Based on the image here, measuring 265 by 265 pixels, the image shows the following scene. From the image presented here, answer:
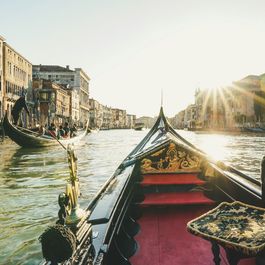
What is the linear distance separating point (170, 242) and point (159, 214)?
1.74ft

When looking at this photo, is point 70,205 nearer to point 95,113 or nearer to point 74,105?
point 74,105

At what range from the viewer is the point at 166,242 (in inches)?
83.4

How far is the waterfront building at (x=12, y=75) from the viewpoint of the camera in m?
22.7

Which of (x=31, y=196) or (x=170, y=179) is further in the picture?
(x=31, y=196)

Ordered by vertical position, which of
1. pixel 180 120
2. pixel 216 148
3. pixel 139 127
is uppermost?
pixel 180 120

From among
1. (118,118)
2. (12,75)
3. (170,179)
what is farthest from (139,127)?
(170,179)

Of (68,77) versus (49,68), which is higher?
(49,68)

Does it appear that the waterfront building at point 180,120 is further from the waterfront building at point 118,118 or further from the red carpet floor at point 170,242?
the red carpet floor at point 170,242

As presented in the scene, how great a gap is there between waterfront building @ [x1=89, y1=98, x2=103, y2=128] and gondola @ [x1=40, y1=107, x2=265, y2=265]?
62.0 metres

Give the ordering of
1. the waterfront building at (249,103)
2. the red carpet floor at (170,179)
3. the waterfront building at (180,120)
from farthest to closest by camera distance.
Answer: the waterfront building at (180,120), the waterfront building at (249,103), the red carpet floor at (170,179)

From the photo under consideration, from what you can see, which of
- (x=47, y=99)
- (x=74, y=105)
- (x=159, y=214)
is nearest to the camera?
(x=159, y=214)

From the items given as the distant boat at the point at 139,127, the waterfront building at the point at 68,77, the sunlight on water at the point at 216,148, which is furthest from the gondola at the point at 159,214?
the distant boat at the point at 139,127

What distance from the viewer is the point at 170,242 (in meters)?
2.12

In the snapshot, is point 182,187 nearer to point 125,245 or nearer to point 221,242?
point 125,245
